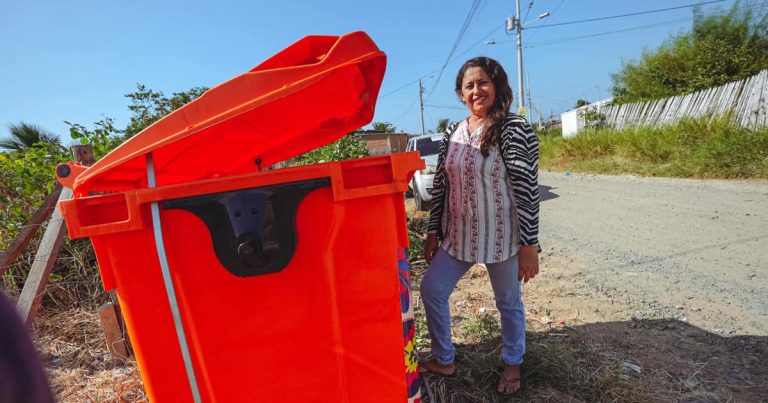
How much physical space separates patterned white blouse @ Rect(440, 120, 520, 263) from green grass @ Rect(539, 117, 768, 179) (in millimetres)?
7459

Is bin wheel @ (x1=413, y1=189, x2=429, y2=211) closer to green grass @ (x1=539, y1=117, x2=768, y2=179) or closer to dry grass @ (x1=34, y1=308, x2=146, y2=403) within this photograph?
dry grass @ (x1=34, y1=308, x2=146, y2=403)

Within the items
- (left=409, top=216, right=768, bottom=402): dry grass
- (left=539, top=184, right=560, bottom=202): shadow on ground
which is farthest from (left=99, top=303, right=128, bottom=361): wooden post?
(left=539, top=184, right=560, bottom=202): shadow on ground

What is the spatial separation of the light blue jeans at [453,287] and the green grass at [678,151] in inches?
290

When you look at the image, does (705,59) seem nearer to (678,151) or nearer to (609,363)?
(678,151)

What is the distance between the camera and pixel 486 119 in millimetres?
1931

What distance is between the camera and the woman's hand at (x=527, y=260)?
73.4 inches

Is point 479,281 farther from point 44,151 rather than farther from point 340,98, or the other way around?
point 44,151

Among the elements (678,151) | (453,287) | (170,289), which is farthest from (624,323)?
(678,151)

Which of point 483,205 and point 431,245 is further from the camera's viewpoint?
point 431,245

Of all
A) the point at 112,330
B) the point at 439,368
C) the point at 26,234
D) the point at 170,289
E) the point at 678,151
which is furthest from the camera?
the point at 678,151

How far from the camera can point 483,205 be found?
1.91 metres

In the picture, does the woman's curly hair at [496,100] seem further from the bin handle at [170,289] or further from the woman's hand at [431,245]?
the bin handle at [170,289]

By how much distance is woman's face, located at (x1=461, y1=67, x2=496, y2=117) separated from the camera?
1.94m

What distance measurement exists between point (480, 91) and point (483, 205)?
575 millimetres
